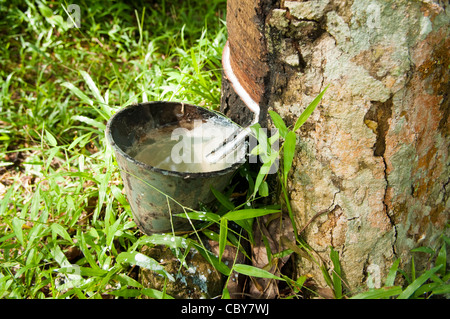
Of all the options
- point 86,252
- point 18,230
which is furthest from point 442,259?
point 18,230

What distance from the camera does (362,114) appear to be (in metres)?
1.20

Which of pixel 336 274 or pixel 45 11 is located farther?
pixel 45 11

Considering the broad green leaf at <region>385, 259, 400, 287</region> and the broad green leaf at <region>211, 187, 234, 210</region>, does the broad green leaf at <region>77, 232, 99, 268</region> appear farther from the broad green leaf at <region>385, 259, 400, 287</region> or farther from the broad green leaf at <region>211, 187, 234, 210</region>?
the broad green leaf at <region>385, 259, 400, 287</region>

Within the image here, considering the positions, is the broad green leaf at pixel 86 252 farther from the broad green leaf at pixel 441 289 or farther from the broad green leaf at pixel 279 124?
the broad green leaf at pixel 441 289

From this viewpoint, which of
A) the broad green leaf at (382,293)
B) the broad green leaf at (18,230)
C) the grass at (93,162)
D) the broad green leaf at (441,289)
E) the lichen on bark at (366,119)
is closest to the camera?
the lichen on bark at (366,119)

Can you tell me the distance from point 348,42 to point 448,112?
41cm

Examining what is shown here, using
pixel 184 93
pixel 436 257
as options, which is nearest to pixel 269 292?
pixel 436 257

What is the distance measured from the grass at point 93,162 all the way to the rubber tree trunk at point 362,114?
0.26 feet

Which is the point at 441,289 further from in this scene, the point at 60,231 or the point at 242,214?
the point at 60,231

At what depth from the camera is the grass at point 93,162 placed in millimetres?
1443

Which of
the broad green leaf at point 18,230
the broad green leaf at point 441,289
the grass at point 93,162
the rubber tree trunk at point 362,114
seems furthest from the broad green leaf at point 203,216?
the broad green leaf at point 441,289

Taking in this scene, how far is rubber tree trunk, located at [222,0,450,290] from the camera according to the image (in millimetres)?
1105

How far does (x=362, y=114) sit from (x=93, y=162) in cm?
145

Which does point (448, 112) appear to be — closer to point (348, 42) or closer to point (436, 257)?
point (348, 42)
